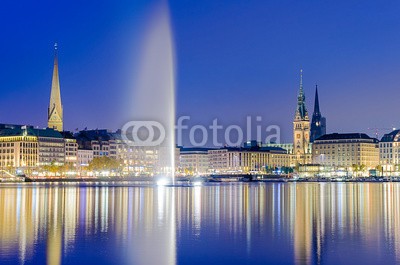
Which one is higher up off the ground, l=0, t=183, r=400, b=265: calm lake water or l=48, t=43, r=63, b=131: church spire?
l=48, t=43, r=63, b=131: church spire

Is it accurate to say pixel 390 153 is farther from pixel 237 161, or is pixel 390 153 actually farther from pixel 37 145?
pixel 37 145

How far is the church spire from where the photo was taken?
501ft

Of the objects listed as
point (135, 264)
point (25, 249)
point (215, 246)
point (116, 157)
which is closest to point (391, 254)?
point (215, 246)

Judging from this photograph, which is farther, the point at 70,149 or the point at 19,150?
the point at 70,149

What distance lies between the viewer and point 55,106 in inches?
6068

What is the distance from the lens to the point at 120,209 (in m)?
40.7

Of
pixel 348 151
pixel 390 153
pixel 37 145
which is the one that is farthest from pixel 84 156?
pixel 390 153

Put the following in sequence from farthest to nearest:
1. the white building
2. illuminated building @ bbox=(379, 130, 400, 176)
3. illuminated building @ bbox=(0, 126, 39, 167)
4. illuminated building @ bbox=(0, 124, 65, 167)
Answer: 1. illuminated building @ bbox=(379, 130, 400, 176)
2. the white building
3. illuminated building @ bbox=(0, 124, 65, 167)
4. illuminated building @ bbox=(0, 126, 39, 167)

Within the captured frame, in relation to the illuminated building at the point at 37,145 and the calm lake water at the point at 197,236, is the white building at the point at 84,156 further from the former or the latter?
the calm lake water at the point at 197,236

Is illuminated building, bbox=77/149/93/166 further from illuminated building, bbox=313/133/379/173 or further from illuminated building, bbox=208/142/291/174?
illuminated building, bbox=313/133/379/173

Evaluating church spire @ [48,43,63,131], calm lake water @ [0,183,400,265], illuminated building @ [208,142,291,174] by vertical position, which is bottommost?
calm lake water @ [0,183,400,265]

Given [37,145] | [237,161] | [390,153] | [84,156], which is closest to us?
[37,145]

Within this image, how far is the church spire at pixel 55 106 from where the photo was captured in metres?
153

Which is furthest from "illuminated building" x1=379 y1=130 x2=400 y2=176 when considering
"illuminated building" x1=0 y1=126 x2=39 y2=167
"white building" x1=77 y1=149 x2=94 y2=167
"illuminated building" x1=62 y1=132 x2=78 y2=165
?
"illuminated building" x1=0 y1=126 x2=39 y2=167
